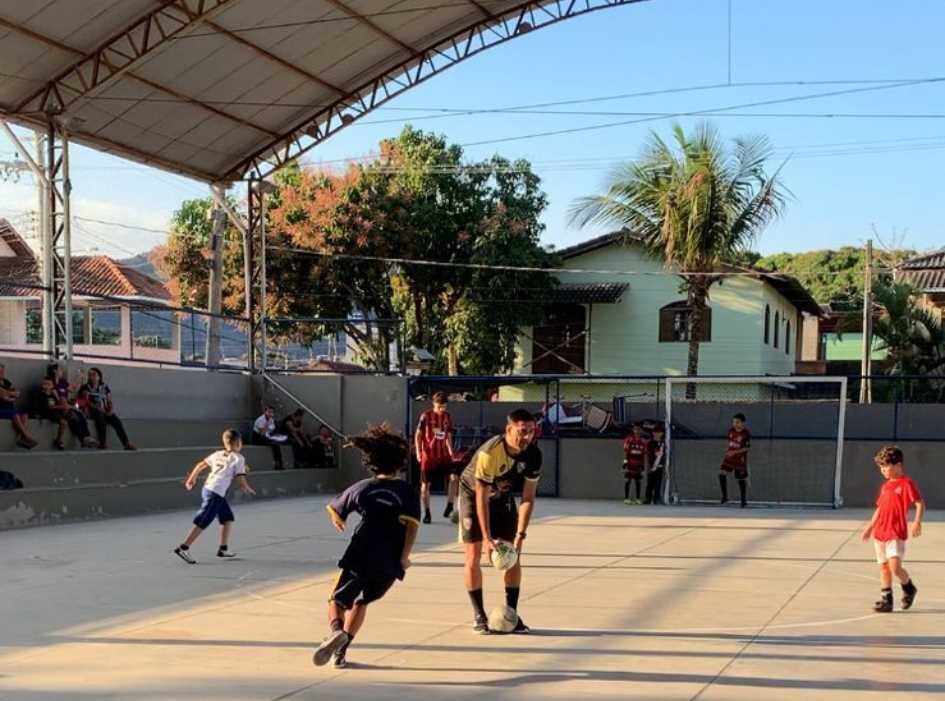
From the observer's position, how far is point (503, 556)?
7707mm

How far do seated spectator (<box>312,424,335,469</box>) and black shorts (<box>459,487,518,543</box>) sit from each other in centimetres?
1466

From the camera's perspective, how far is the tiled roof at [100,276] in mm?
43625

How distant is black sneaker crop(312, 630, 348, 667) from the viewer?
653cm

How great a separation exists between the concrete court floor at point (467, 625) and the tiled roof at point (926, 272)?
851 inches

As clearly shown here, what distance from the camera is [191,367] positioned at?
22.8 meters

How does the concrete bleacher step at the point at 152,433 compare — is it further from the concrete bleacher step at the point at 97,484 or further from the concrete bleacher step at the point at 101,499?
the concrete bleacher step at the point at 101,499

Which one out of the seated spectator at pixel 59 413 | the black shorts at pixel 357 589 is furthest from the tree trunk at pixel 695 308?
the black shorts at pixel 357 589

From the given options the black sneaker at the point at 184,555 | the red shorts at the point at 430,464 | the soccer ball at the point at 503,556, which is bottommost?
the black sneaker at the point at 184,555

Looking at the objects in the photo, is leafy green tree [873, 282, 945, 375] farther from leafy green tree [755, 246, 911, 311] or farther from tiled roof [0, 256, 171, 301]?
tiled roof [0, 256, 171, 301]

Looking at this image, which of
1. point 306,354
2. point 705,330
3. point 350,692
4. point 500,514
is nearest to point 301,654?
point 350,692

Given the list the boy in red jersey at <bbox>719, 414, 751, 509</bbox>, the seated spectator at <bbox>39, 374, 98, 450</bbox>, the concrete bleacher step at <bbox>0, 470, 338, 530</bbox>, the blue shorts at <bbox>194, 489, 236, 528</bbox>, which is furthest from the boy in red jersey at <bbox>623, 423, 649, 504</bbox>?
the blue shorts at <bbox>194, 489, 236, 528</bbox>

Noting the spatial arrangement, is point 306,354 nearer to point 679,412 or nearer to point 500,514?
point 679,412

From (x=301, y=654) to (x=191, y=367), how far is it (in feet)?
53.5

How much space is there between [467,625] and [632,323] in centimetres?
2901
